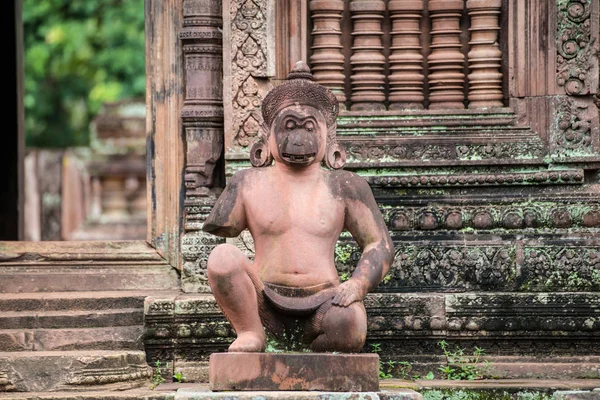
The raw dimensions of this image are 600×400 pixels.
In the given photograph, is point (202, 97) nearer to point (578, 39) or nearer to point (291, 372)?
point (578, 39)

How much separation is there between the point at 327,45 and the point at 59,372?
3141mm

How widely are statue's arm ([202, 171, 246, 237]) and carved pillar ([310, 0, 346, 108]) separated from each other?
2.26m

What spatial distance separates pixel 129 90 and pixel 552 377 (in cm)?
1927

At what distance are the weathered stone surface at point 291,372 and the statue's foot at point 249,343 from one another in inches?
2.3

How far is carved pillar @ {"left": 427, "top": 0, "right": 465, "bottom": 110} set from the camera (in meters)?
9.59

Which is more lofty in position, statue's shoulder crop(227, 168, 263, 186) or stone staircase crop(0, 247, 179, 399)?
statue's shoulder crop(227, 168, 263, 186)

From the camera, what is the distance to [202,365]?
884 centimetres

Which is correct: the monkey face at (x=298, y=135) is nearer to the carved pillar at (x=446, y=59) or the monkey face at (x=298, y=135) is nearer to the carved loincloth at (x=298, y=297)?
the carved loincloth at (x=298, y=297)

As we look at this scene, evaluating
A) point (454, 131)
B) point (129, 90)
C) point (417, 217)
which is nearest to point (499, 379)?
point (417, 217)

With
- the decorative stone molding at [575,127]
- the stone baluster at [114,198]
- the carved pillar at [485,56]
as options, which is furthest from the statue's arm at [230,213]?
the stone baluster at [114,198]

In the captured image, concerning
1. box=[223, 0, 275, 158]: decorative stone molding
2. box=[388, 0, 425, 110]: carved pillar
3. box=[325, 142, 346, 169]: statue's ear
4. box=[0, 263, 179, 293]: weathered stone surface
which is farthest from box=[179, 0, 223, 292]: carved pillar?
box=[325, 142, 346, 169]: statue's ear

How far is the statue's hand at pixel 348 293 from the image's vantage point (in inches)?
279

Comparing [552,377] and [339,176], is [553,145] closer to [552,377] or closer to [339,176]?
[552,377]

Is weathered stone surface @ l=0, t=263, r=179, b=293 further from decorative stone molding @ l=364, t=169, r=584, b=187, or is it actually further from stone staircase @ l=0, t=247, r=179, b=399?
decorative stone molding @ l=364, t=169, r=584, b=187
